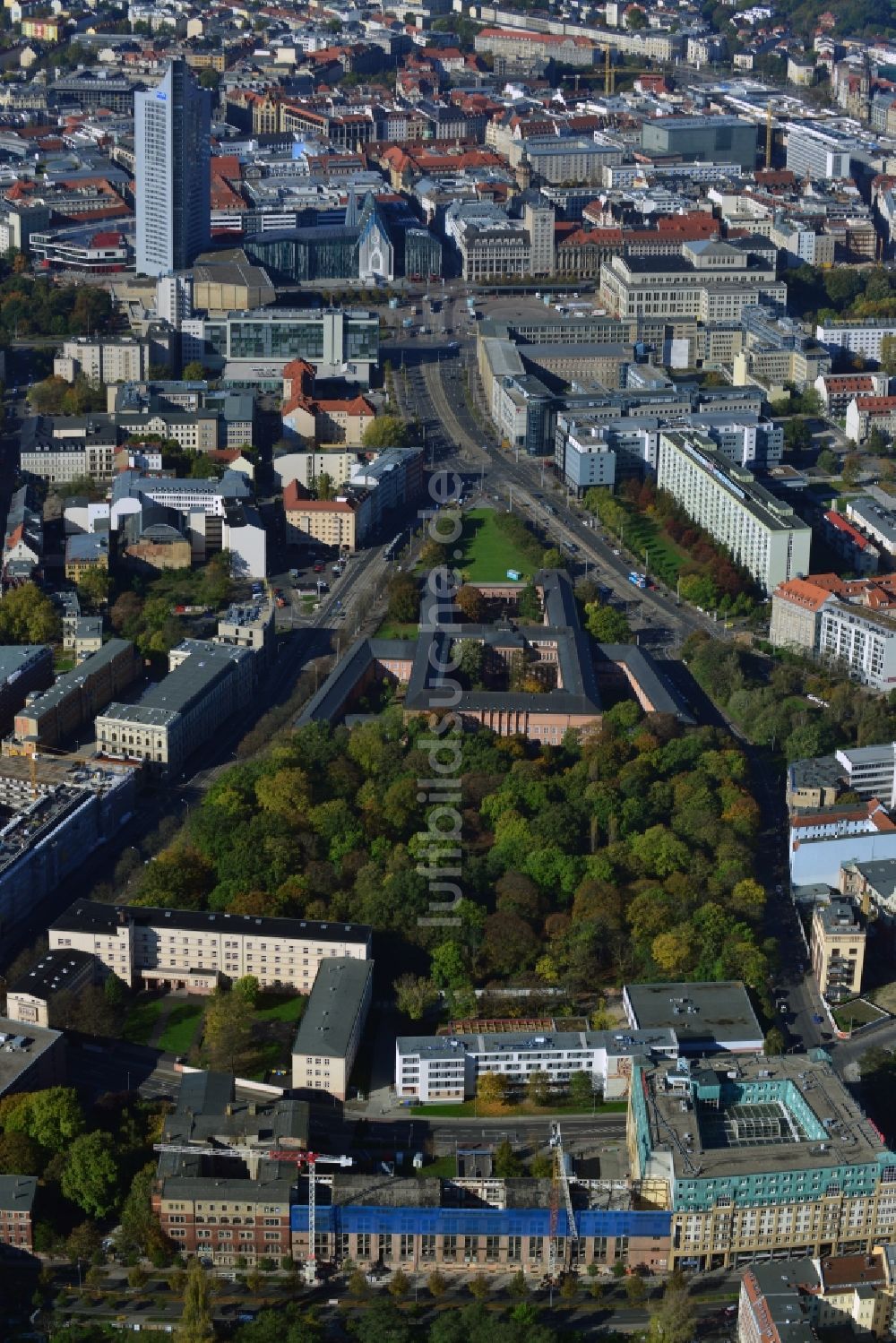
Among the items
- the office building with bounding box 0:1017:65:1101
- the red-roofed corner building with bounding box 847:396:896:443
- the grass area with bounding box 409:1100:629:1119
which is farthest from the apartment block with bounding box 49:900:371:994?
the red-roofed corner building with bounding box 847:396:896:443

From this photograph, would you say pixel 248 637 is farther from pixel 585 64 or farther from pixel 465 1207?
pixel 585 64

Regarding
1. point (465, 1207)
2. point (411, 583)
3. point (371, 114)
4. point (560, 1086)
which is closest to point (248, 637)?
point (411, 583)

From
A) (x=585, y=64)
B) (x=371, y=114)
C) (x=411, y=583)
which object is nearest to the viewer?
(x=411, y=583)

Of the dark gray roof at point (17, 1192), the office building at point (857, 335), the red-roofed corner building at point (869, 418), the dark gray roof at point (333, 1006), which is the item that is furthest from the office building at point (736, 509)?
the dark gray roof at point (17, 1192)

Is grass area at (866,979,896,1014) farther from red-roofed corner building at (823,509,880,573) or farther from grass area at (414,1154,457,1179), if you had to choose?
red-roofed corner building at (823,509,880,573)

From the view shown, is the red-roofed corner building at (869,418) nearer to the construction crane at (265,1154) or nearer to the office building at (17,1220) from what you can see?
the construction crane at (265,1154)

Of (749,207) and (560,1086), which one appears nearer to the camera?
(560,1086)

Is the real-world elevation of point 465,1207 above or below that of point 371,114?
below
